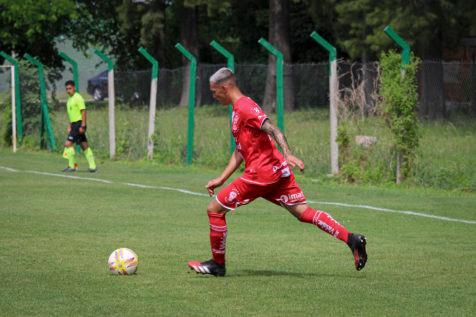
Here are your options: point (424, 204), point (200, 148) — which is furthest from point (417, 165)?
point (200, 148)

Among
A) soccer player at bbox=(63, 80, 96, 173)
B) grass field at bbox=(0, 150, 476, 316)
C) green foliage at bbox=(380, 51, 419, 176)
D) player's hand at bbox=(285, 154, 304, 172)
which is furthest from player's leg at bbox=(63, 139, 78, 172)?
player's hand at bbox=(285, 154, 304, 172)

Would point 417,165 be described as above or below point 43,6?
below

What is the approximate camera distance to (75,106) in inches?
919

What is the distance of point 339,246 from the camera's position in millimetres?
12070

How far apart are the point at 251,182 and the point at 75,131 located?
13.9 meters

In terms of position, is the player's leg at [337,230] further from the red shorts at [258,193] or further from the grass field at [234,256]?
the grass field at [234,256]

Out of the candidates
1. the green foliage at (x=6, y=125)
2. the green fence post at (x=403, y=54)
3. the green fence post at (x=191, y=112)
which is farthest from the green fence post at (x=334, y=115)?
the green foliage at (x=6, y=125)

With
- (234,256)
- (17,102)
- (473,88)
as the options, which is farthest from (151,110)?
(234,256)

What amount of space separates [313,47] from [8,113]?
2742 centimetres

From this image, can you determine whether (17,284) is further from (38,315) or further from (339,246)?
(339,246)

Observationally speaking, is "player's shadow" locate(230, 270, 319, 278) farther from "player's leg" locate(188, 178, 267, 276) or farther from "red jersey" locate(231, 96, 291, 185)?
"red jersey" locate(231, 96, 291, 185)

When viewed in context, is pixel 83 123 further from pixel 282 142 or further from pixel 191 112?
pixel 282 142

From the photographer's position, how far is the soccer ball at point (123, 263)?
9875 mm

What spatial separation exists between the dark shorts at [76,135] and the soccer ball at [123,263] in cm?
1326
